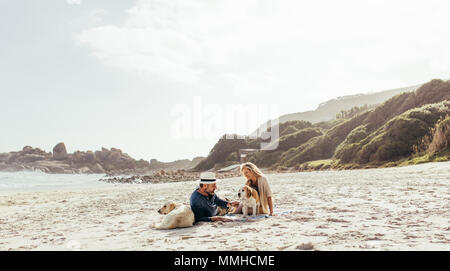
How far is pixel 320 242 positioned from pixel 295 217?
2.31m

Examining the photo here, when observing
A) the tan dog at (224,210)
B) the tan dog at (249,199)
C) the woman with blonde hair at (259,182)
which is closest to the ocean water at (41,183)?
the tan dog at (224,210)

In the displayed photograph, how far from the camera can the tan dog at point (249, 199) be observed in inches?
284

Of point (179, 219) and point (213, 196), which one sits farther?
point (213, 196)


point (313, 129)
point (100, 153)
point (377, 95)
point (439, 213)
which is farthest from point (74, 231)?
point (377, 95)

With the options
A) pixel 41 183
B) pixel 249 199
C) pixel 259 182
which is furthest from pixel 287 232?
pixel 41 183

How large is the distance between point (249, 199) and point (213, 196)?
0.94 m

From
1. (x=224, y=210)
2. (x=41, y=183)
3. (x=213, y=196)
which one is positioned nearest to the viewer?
(x=213, y=196)

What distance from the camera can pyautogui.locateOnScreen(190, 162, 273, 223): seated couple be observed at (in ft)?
23.3

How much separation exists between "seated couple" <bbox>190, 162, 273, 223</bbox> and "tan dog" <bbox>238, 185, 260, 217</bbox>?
0.15 metres

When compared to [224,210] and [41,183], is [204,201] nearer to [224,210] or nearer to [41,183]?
[224,210]

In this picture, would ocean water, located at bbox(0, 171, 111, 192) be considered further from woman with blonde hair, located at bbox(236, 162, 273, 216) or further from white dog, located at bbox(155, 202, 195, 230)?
woman with blonde hair, located at bbox(236, 162, 273, 216)

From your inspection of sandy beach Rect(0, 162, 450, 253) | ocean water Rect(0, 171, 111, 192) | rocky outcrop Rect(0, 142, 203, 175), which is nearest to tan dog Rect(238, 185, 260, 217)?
sandy beach Rect(0, 162, 450, 253)

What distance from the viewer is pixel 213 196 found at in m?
7.58
